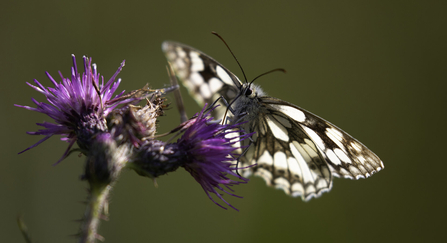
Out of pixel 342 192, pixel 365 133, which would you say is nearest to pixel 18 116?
pixel 342 192

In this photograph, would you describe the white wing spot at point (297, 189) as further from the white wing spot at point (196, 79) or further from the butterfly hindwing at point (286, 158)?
the white wing spot at point (196, 79)

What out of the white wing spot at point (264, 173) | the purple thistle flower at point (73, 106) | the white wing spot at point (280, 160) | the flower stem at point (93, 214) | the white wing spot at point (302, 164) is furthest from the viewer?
the white wing spot at point (264, 173)

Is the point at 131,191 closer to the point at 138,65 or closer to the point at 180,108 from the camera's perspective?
the point at 138,65

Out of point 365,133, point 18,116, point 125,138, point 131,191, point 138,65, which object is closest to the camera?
point 125,138

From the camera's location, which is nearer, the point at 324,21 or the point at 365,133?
the point at 365,133

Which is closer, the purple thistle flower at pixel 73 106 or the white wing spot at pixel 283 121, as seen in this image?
the purple thistle flower at pixel 73 106

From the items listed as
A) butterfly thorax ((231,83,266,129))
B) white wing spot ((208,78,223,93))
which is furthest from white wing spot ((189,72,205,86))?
butterfly thorax ((231,83,266,129))

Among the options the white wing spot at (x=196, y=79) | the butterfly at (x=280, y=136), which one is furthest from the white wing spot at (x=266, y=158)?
the white wing spot at (x=196, y=79)
